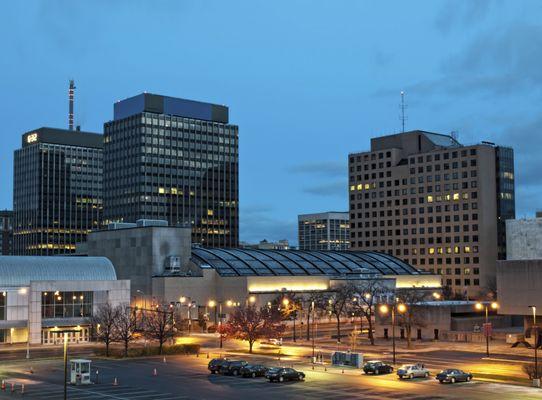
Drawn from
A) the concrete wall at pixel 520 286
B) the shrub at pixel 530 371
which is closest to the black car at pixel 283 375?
the shrub at pixel 530 371

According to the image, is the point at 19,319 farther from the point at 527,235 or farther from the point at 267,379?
the point at 527,235

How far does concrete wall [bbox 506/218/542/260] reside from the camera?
11900 centimetres

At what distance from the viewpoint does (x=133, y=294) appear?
496ft

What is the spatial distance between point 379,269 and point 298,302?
40.0 meters

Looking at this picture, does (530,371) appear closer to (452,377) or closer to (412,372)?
(452,377)

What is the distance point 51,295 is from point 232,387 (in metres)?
61.5

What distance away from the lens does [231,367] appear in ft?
247

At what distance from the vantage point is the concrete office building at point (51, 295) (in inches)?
4606

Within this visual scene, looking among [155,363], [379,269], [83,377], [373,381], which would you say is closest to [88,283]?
[155,363]

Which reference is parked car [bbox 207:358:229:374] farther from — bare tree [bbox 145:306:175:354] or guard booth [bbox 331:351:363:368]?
bare tree [bbox 145:306:175:354]

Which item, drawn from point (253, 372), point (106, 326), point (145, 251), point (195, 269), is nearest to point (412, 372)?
point (253, 372)

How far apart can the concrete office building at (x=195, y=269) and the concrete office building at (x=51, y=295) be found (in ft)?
50.7

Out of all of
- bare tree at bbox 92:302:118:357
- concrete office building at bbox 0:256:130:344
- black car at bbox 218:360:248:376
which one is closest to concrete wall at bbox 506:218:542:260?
black car at bbox 218:360:248:376

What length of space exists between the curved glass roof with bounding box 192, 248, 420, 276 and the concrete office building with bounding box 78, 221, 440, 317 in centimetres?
19
